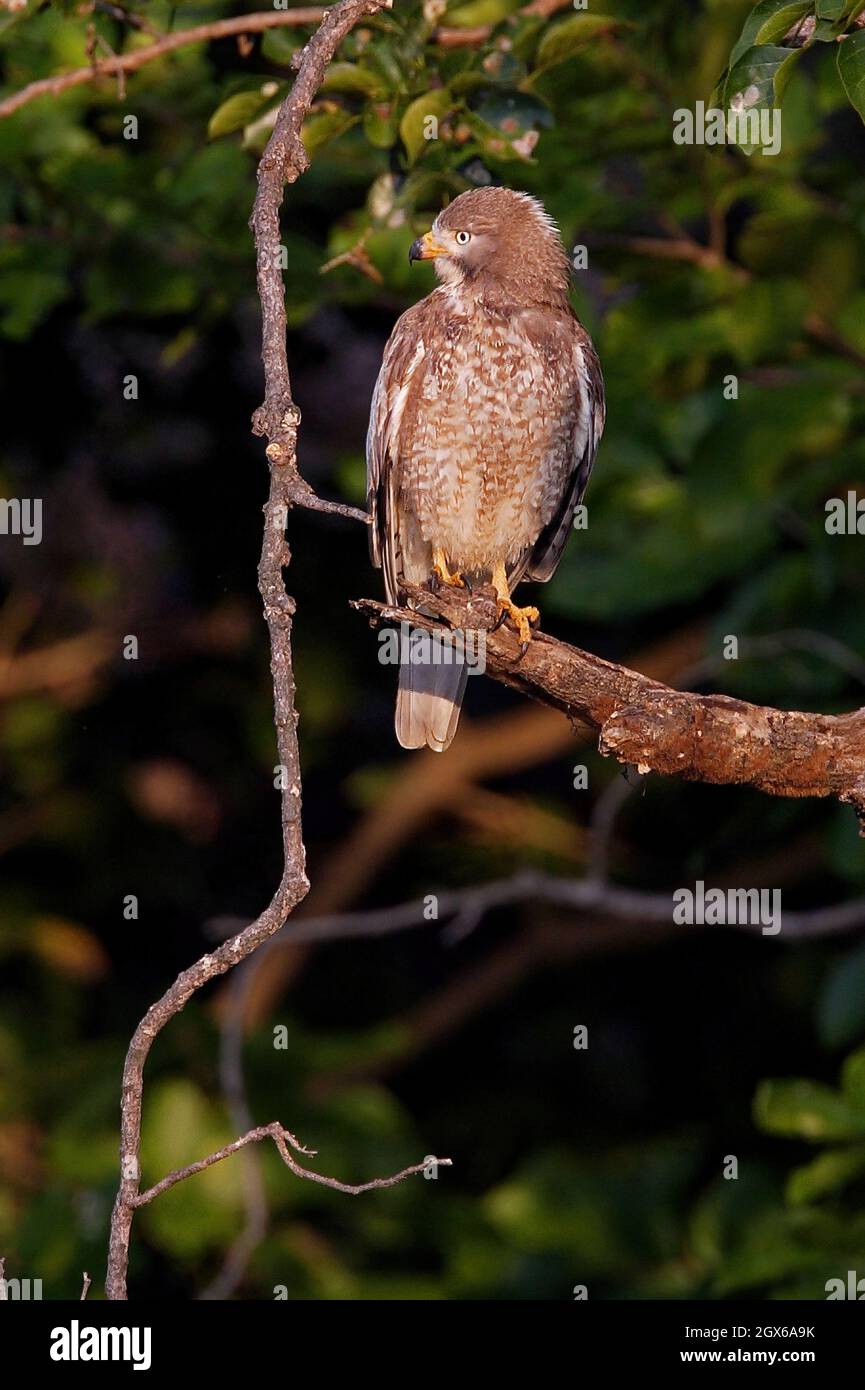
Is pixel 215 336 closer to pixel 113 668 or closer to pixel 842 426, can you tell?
pixel 113 668

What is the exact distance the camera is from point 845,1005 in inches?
221

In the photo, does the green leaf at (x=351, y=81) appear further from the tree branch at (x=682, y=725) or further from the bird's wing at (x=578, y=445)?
the tree branch at (x=682, y=725)

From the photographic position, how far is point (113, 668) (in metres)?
7.22

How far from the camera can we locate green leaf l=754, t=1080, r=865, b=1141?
4727 mm

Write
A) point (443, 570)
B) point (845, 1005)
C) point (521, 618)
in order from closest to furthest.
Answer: point (521, 618)
point (443, 570)
point (845, 1005)

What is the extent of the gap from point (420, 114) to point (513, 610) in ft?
3.65

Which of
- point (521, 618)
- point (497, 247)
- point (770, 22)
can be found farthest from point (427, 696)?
point (770, 22)

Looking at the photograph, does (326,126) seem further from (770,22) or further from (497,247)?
(770,22)

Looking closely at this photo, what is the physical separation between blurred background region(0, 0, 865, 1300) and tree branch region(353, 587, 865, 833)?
1047mm

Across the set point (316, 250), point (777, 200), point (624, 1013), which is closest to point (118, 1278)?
point (316, 250)

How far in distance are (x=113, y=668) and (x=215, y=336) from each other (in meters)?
1.51

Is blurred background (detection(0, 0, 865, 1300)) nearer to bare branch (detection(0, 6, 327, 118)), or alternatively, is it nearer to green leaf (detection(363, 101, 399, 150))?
green leaf (detection(363, 101, 399, 150))

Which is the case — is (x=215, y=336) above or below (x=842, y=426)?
above

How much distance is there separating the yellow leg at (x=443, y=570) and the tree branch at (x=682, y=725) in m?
1.12
